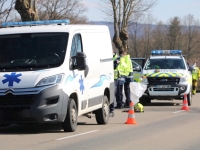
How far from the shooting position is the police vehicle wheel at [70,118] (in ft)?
40.3

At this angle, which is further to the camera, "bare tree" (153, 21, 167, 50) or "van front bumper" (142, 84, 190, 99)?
"bare tree" (153, 21, 167, 50)

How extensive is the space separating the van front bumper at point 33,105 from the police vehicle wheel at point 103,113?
2655 mm

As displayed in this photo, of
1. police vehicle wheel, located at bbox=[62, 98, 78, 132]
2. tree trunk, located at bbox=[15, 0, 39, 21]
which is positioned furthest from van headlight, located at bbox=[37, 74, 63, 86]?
tree trunk, located at bbox=[15, 0, 39, 21]

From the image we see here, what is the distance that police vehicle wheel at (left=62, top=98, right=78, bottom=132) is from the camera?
1227 centimetres

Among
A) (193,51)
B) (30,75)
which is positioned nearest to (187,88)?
(30,75)

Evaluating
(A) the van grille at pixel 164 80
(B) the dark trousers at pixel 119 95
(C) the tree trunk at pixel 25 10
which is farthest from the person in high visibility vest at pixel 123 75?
(C) the tree trunk at pixel 25 10

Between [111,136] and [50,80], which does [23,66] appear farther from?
[111,136]

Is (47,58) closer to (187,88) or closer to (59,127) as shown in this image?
(59,127)

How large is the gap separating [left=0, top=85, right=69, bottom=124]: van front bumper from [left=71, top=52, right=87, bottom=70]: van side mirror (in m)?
0.81

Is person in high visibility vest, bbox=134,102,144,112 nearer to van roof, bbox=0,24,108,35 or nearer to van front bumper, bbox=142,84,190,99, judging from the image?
van front bumper, bbox=142,84,190,99

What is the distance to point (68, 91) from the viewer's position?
12.1 meters

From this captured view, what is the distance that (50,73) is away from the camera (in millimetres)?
11906

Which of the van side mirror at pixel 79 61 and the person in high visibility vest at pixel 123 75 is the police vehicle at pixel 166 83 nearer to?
the person in high visibility vest at pixel 123 75

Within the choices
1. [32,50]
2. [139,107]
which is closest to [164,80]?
[139,107]
